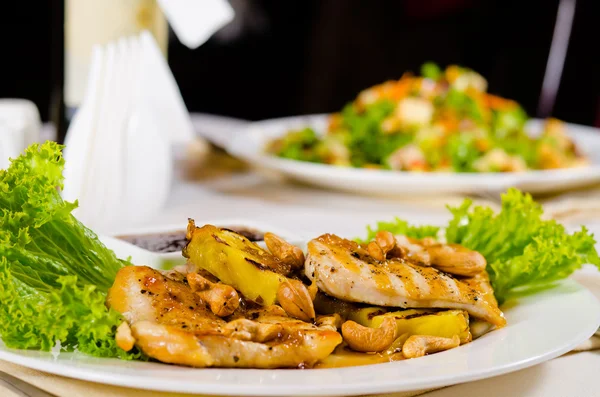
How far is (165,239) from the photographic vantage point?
2.12 metres

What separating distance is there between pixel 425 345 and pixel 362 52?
351 inches

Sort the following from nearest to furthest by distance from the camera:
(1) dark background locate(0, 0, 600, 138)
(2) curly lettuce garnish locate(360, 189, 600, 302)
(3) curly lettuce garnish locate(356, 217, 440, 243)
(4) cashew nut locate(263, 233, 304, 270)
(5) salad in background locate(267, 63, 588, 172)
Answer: (4) cashew nut locate(263, 233, 304, 270)
(2) curly lettuce garnish locate(360, 189, 600, 302)
(3) curly lettuce garnish locate(356, 217, 440, 243)
(5) salad in background locate(267, 63, 588, 172)
(1) dark background locate(0, 0, 600, 138)

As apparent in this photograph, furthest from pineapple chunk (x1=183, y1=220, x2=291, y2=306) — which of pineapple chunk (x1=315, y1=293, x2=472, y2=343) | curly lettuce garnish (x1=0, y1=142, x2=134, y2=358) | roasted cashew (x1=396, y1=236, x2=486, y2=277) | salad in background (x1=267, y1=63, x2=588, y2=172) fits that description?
salad in background (x1=267, y1=63, x2=588, y2=172)

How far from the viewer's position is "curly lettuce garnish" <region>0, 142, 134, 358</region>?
4.48 feet

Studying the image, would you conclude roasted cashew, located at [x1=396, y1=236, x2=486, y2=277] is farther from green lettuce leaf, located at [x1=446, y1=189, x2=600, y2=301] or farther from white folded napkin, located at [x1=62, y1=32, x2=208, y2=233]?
white folded napkin, located at [x1=62, y1=32, x2=208, y2=233]

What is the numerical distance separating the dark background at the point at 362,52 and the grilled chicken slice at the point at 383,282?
8.16 m

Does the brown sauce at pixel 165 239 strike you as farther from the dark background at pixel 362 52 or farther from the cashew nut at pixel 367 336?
the dark background at pixel 362 52

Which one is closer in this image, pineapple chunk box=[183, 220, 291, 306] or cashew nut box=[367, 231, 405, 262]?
pineapple chunk box=[183, 220, 291, 306]

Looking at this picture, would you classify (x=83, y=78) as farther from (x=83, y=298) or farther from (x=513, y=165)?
(x=513, y=165)

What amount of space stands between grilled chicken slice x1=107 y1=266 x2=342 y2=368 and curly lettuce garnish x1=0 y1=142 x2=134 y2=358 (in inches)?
2.1

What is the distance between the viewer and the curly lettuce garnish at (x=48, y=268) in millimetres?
1365

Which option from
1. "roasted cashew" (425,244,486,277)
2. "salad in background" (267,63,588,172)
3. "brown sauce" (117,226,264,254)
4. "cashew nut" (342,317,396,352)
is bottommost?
"cashew nut" (342,317,396,352)

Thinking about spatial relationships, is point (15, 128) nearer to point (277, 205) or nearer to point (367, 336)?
point (277, 205)

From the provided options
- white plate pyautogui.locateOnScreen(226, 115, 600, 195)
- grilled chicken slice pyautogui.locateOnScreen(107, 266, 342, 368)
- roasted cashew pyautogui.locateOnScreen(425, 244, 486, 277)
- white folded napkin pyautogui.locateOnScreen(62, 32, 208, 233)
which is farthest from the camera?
white plate pyautogui.locateOnScreen(226, 115, 600, 195)
